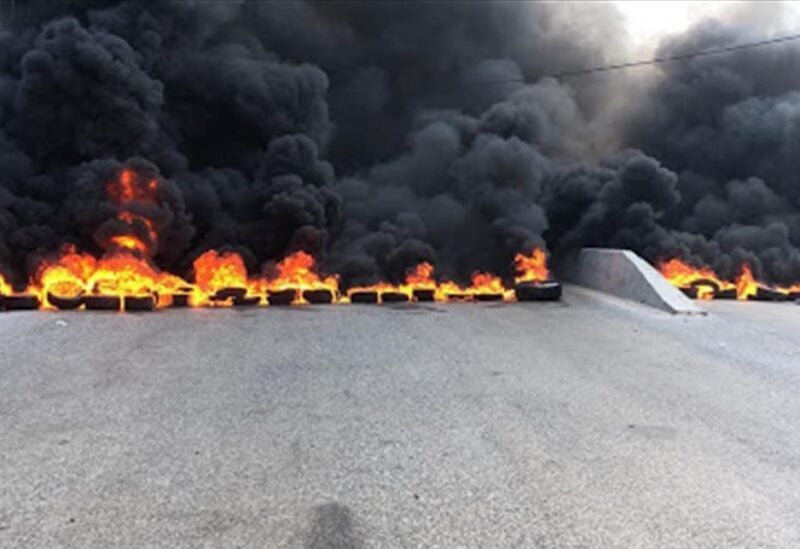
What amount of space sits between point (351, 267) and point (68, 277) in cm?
645

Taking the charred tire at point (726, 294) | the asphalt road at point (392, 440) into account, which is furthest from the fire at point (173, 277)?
the charred tire at point (726, 294)

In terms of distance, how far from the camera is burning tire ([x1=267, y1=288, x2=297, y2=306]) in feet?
53.1

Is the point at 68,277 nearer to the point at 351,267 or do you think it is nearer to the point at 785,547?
the point at 351,267

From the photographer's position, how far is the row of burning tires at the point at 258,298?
14.5 meters

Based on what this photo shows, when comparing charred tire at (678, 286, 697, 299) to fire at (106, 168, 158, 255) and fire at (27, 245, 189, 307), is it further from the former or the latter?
fire at (106, 168, 158, 255)

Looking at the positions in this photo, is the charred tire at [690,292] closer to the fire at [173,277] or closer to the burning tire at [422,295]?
the fire at [173,277]

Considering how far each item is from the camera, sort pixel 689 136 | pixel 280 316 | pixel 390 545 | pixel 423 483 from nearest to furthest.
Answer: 1. pixel 390 545
2. pixel 423 483
3. pixel 280 316
4. pixel 689 136

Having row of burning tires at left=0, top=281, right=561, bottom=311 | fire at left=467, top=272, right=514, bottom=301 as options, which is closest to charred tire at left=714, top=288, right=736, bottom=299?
row of burning tires at left=0, top=281, right=561, bottom=311

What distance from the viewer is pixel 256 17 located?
2567 centimetres

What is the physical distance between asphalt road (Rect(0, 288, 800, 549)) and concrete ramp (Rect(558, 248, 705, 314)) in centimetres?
332

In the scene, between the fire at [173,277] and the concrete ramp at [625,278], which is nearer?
the concrete ramp at [625,278]

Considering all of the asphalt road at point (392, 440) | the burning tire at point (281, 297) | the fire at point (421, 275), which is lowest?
the asphalt road at point (392, 440)

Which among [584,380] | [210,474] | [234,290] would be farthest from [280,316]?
[210,474]

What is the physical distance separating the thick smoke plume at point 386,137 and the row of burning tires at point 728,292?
4.48 ft
